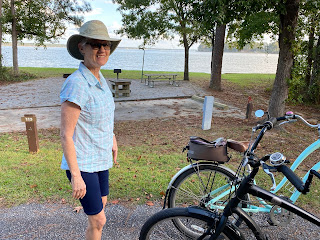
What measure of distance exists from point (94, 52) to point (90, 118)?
1.59 feet

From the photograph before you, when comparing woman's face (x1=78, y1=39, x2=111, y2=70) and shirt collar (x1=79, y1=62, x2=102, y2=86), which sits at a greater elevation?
woman's face (x1=78, y1=39, x2=111, y2=70)

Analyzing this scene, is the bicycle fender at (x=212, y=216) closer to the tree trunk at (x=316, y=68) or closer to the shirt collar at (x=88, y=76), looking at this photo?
the shirt collar at (x=88, y=76)

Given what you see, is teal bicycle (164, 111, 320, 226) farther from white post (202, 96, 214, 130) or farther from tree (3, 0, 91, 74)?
tree (3, 0, 91, 74)

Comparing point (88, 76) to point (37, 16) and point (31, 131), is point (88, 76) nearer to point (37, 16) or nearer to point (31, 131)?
point (31, 131)

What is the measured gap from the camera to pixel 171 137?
671cm

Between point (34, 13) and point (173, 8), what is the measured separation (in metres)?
9.57

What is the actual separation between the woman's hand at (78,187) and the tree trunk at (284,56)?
6.32 metres

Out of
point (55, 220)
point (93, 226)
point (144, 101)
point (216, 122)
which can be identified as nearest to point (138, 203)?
point (55, 220)

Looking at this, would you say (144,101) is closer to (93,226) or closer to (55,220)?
(55,220)

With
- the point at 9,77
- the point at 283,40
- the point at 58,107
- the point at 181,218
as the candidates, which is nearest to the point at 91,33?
the point at 181,218

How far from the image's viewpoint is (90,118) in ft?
6.47

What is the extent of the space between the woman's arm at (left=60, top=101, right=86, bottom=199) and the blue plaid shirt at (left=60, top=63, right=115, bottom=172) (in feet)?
0.16

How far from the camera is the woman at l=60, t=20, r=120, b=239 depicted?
1860 mm

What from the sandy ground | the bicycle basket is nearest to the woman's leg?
the bicycle basket
